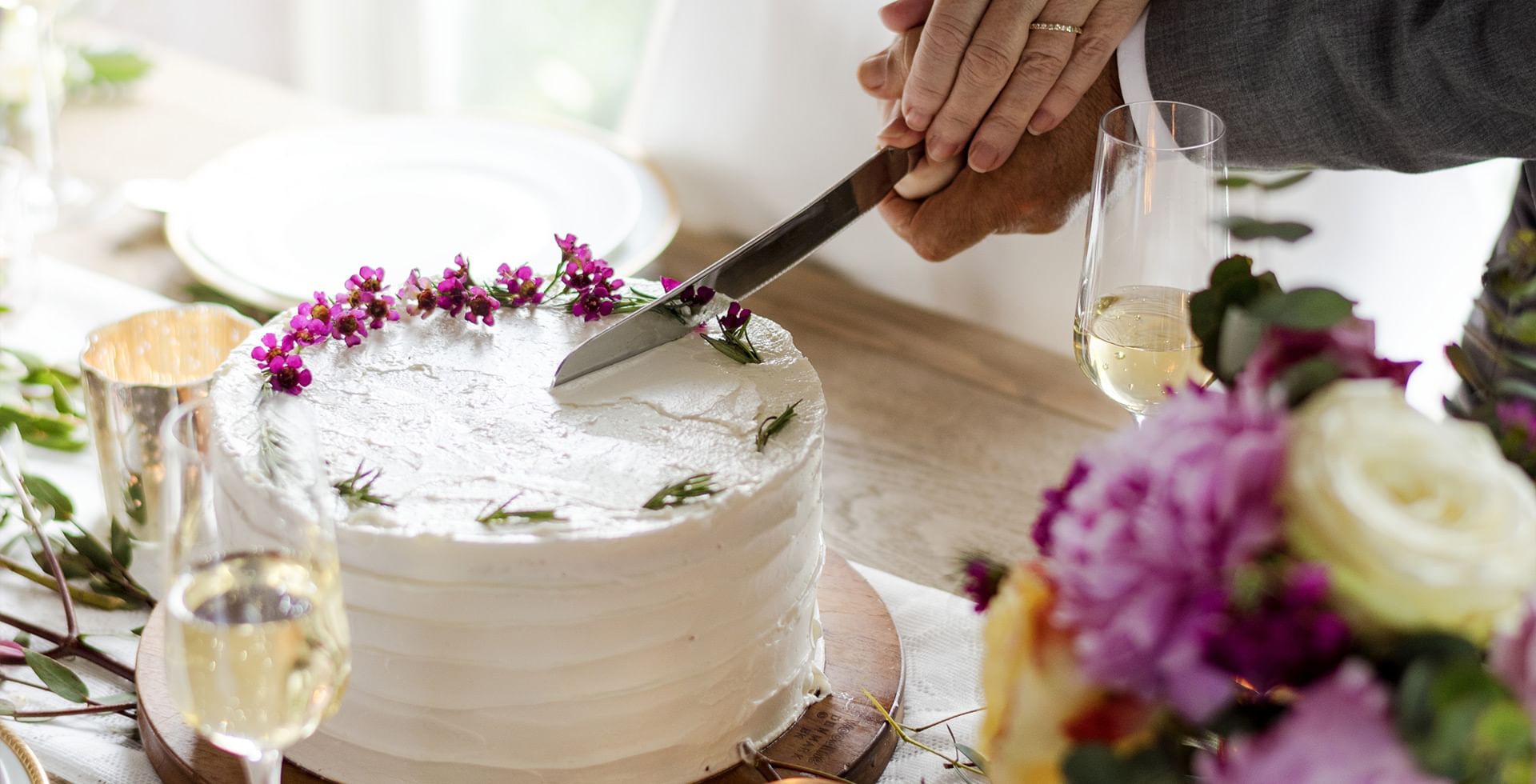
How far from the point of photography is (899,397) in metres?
1.62

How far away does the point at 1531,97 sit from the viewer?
1.16 meters

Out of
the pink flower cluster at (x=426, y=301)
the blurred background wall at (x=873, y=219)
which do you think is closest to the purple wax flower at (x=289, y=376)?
the pink flower cluster at (x=426, y=301)

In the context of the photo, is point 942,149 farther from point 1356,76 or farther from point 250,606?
point 250,606

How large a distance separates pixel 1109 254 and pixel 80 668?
3.09 ft

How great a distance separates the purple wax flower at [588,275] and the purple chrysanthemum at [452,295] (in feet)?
0.31

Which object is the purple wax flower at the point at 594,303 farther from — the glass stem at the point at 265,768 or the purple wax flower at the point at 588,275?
the glass stem at the point at 265,768

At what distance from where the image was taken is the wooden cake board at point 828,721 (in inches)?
40.4

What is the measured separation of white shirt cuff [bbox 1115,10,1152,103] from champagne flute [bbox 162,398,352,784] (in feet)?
2.94

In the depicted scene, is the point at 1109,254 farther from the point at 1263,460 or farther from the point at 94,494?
the point at 94,494

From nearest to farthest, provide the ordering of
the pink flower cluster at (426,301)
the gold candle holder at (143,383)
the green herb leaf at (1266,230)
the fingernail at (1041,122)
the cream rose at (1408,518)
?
the cream rose at (1408,518)
the green herb leaf at (1266,230)
the pink flower cluster at (426,301)
the gold candle holder at (143,383)
the fingernail at (1041,122)

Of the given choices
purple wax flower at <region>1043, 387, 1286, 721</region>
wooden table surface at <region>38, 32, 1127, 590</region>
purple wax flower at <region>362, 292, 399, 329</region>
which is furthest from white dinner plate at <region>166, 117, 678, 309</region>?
purple wax flower at <region>1043, 387, 1286, 721</region>

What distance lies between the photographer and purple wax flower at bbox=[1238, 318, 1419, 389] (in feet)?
1.86

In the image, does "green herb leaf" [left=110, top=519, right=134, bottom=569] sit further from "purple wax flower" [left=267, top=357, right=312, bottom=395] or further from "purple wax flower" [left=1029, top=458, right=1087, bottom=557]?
"purple wax flower" [left=1029, top=458, right=1087, bottom=557]

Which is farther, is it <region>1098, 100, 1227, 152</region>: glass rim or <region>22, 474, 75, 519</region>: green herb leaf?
<region>22, 474, 75, 519</region>: green herb leaf
